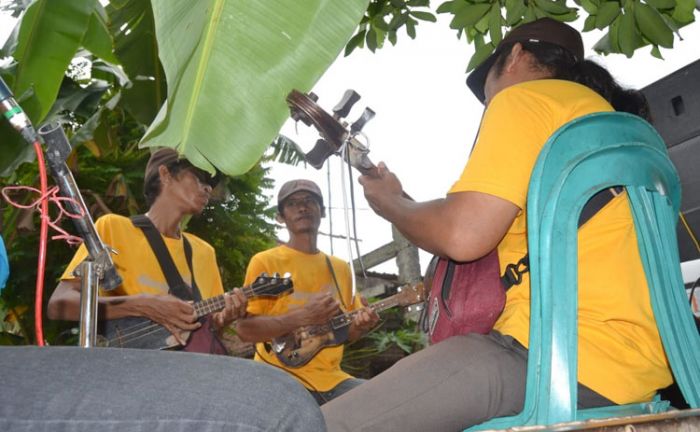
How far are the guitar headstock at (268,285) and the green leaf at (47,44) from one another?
2.17 metres

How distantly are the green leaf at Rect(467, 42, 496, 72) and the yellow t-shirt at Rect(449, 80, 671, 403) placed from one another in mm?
1268

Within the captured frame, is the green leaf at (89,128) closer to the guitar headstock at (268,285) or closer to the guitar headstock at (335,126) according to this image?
the guitar headstock at (268,285)

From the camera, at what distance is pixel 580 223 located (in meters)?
1.59

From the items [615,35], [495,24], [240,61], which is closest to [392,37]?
[495,24]

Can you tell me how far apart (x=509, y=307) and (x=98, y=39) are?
Answer: 1715 millimetres

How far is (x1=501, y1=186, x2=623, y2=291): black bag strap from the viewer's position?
5.24 feet

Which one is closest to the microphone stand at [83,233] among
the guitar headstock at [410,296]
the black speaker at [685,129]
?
the black speaker at [685,129]

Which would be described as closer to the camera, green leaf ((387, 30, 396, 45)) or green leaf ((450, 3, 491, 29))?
green leaf ((450, 3, 491, 29))

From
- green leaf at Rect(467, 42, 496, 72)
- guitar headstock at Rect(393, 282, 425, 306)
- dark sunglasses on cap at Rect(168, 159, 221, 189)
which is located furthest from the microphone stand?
guitar headstock at Rect(393, 282, 425, 306)

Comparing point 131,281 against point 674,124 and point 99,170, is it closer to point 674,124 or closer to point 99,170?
point 674,124

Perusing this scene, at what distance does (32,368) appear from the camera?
76cm

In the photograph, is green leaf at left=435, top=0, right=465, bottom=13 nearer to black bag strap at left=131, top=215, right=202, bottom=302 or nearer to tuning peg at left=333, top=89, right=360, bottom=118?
tuning peg at left=333, top=89, right=360, bottom=118

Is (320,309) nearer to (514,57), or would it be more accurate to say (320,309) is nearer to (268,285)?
(268,285)

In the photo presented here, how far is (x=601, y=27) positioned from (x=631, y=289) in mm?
1429
